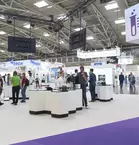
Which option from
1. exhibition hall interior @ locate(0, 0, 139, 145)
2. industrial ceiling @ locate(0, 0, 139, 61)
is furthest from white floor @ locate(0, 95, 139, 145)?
industrial ceiling @ locate(0, 0, 139, 61)

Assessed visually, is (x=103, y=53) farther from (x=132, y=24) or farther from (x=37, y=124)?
(x=132, y=24)

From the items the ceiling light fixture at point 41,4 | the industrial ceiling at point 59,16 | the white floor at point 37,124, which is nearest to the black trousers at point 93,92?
the white floor at point 37,124

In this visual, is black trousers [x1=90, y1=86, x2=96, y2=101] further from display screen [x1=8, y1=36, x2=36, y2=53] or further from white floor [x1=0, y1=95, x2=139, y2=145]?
display screen [x1=8, y1=36, x2=36, y2=53]

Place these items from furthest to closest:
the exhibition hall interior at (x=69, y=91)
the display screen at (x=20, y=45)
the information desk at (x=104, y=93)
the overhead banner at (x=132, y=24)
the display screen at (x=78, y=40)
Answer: the display screen at (x=20, y=45), the information desk at (x=104, y=93), the display screen at (x=78, y=40), the exhibition hall interior at (x=69, y=91), the overhead banner at (x=132, y=24)

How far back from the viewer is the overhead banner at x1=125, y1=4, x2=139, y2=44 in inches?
→ 138

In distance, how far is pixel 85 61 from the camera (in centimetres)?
2400

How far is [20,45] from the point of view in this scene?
32.4ft

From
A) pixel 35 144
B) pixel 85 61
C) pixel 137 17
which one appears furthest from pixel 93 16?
pixel 85 61

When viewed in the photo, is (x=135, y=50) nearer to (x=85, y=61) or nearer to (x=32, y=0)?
(x=85, y=61)

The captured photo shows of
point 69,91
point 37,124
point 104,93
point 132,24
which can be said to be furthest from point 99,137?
point 104,93

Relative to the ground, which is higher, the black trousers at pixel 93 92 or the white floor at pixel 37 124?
the black trousers at pixel 93 92

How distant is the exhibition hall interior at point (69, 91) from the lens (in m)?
3.93

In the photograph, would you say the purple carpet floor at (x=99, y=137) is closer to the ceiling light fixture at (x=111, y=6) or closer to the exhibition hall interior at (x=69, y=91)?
the exhibition hall interior at (x=69, y=91)

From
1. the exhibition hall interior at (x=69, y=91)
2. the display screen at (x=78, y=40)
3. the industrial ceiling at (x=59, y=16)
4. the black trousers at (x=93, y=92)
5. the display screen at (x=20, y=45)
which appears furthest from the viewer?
the industrial ceiling at (x=59, y=16)
